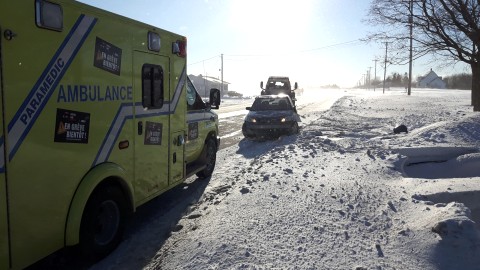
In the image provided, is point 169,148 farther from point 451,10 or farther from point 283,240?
point 451,10

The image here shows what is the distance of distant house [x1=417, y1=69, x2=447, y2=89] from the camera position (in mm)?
140750

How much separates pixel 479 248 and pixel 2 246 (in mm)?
4397

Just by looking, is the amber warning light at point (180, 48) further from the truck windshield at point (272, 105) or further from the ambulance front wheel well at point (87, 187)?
the truck windshield at point (272, 105)

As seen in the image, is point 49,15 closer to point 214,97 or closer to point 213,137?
point 214,97

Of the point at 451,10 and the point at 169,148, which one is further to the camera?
the point at 451,10

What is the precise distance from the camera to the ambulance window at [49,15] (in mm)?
3299

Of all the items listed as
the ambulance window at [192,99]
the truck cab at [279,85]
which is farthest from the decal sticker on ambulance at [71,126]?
the truck cab at [279,85]

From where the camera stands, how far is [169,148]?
575 cm

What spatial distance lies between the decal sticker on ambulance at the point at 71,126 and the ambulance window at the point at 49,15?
73cm

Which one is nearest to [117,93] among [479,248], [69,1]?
[69,1]

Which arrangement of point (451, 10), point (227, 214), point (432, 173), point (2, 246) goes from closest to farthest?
point (2, 246)
point (227, 214)
point (432, 173)
point (451, 10)

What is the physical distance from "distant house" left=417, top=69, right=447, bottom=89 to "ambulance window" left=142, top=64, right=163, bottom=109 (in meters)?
151

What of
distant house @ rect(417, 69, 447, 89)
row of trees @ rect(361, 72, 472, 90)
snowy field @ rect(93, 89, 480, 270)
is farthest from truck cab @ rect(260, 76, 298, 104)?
distant house @ rect(417, 69, 447, 89)

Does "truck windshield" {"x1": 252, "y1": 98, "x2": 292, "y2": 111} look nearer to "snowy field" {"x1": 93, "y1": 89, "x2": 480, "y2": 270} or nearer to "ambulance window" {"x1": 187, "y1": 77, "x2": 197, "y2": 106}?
"snowy field" {"x1": 93, "y1": 89, "x2": 480, "y2": 270}
